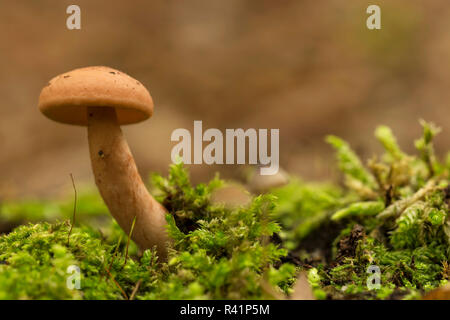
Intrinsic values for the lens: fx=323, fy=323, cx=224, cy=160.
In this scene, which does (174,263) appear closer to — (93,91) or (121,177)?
(121,177)

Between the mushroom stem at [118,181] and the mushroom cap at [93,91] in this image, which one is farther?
the mushroom stem at [118,181]

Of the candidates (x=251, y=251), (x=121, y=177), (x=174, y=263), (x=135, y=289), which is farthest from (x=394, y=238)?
(x=121, y=177)

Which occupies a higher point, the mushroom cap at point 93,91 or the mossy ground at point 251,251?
the mushroom cap at point 93,91

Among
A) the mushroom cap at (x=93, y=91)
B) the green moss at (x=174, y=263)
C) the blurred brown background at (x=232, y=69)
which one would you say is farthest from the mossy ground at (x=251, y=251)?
the blurred brown background at (x=232, y=69)

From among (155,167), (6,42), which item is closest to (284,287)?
(155,167)

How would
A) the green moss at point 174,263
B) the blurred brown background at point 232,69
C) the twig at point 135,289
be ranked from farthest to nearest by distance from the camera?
the blurred brown background at point 232,69, the twig at point 135,289, the green moss at point 174,263

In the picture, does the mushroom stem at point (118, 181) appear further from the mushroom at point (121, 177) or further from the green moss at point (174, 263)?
the green moss at point (174, 263)
